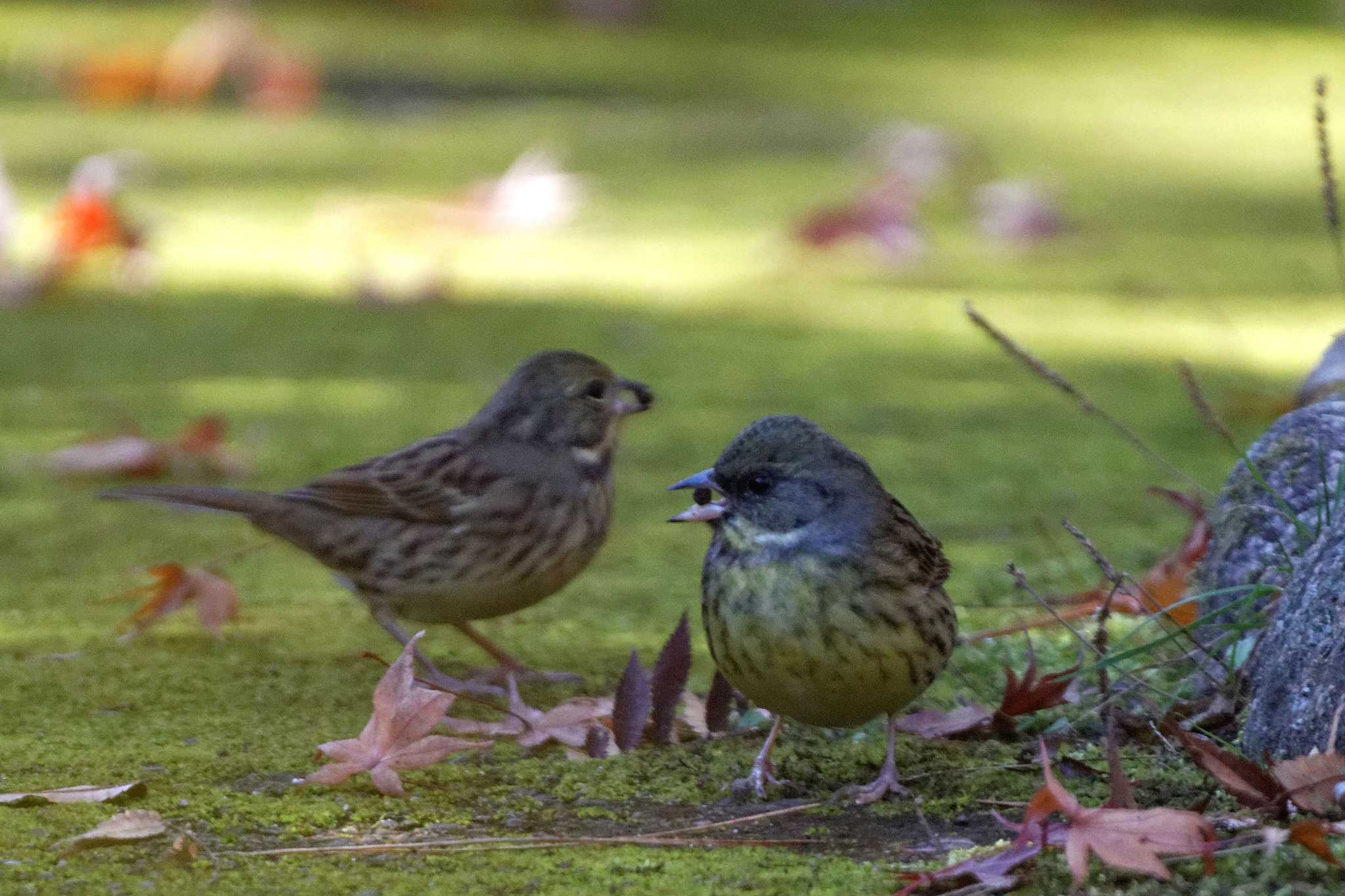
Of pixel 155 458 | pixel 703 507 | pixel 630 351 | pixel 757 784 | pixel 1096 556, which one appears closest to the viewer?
pixel 1096 556

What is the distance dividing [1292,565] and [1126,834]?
87 cm

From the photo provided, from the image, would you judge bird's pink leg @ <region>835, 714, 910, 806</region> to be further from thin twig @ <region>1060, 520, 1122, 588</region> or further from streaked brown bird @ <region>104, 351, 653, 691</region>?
streaked brown bird @ <region>104, 351, 653, 691</region>

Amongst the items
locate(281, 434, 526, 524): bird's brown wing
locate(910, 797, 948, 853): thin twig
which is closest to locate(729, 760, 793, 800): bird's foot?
locate(910, 797, 948, 853): thin twig

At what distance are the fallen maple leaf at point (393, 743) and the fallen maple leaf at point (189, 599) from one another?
93 cm

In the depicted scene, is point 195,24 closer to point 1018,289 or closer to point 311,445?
point 1018,289

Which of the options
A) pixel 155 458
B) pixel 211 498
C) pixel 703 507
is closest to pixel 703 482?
pixel 703 507

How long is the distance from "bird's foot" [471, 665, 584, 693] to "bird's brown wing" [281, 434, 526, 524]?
28cm

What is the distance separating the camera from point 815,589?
8.22 feet

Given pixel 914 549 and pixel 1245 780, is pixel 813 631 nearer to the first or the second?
pixel 914 549

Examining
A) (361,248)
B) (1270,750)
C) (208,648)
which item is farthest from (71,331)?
(1270,750)

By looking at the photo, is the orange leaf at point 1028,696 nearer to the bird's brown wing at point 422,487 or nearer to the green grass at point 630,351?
the green grass at point 630,351

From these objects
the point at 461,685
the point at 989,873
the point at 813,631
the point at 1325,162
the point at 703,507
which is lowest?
the point at 461,685

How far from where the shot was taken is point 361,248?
7.27 metres

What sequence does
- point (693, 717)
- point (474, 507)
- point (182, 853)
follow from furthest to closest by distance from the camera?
point (474, 507)
point (693, 717)
point (182, 853)
